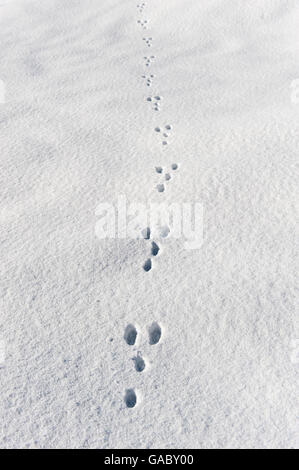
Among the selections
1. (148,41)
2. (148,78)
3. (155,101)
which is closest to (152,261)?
(155,101)

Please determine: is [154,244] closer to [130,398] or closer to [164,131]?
[130,398]

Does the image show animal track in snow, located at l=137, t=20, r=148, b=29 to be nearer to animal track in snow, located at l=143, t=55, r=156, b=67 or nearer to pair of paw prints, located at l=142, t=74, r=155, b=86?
animal track in snow, located at l=143, t=55, r=156, b=67

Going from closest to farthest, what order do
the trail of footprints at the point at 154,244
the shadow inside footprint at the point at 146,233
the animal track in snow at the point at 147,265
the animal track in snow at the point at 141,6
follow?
1. the trail of footprints at the point at 154,244
2. the animal track in snow at the point at 147,265
3. the shadow inside footprint at the point at 146,233
4. the animal track in snow at the point at 141,6

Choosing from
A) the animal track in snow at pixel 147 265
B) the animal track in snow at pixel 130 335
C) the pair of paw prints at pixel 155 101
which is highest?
the pair of paw prints at pixel 155 101

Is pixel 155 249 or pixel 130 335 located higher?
pixel 155 249

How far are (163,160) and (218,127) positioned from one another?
71 centimetres

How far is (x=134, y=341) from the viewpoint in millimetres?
2160

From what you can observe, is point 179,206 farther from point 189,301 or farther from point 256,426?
point 256,426

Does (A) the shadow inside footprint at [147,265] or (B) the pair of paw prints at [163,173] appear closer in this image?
(A) the shadow inside footprint at [147,265]

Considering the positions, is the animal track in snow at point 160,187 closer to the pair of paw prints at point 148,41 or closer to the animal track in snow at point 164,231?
the animal track in snow at point 164,231

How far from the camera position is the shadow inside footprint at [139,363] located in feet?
6.72

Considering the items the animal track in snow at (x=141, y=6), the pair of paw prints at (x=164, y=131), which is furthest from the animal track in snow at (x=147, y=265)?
the animal track in snow at (x=141, y=6)

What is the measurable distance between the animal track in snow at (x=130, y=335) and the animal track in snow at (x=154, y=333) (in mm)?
85

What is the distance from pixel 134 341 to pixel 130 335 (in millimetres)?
44
